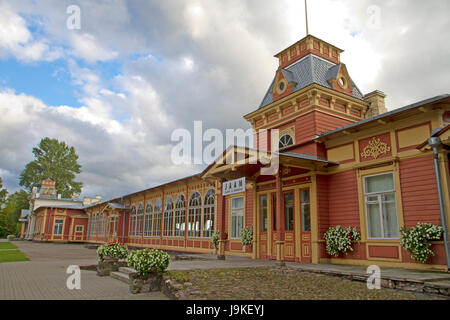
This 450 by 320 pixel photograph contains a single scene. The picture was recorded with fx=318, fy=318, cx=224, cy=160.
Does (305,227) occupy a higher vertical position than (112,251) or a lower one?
higher

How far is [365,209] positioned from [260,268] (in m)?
3.67

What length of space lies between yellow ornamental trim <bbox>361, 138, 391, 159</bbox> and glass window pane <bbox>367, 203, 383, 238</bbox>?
4.94 feet

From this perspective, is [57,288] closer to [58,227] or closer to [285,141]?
[285,141]

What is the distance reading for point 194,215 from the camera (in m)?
18.7

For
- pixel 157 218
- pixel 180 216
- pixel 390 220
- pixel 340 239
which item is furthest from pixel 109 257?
pixel 157 218

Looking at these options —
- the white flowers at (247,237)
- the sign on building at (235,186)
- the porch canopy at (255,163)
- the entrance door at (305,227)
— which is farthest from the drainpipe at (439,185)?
the white flowers at (247,237)

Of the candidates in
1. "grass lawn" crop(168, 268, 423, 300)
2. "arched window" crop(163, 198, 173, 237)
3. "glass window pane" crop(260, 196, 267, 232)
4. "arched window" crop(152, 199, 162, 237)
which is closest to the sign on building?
"glass window pane" crop(260, 196, 267, 232)

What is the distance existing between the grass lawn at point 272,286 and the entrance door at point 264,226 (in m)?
4.11

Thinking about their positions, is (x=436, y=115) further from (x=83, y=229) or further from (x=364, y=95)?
(x=83, y=229)

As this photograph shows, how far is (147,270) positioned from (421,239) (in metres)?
6.59

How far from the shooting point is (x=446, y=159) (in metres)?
7.91

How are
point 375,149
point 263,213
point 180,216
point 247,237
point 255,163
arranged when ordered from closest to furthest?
point 375,149 → point 255,163 → point 263,213 → point 247,237 → point 180,216

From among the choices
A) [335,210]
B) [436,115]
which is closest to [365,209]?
[335,210]
